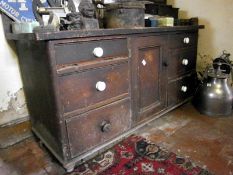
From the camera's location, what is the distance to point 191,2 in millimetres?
1954

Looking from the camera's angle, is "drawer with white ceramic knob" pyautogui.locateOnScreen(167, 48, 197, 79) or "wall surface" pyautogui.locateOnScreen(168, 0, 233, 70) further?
"wall surface" pyautogui.locateOnScreen(168, 0, 233, 70)

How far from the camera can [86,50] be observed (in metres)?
1.00

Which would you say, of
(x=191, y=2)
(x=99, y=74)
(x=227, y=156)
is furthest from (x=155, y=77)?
(x=191, y=2)

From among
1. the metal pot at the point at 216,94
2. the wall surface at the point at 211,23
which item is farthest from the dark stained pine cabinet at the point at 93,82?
the wall surface at the point at 211,23

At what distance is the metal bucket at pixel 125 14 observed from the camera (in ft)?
4.03

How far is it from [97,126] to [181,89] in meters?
0.91

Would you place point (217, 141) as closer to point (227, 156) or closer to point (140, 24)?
point (227, 156)

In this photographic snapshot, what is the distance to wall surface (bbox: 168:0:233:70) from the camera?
5.78ft

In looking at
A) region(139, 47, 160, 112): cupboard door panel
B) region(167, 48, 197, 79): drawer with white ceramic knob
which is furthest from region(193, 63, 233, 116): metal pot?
region(139, 47, 160, 112): cupboard door panel

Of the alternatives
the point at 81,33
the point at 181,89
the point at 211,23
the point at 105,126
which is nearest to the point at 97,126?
the point at 105,126

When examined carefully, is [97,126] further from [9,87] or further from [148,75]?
[9,87]

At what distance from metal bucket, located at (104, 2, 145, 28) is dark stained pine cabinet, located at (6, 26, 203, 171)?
10 centimetres

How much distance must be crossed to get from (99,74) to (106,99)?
157 mm

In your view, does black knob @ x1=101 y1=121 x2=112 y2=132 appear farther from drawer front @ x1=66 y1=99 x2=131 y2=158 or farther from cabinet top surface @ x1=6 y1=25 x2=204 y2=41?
cabinet top surface @ x1=6 y1=25 x2=204 y2=41
